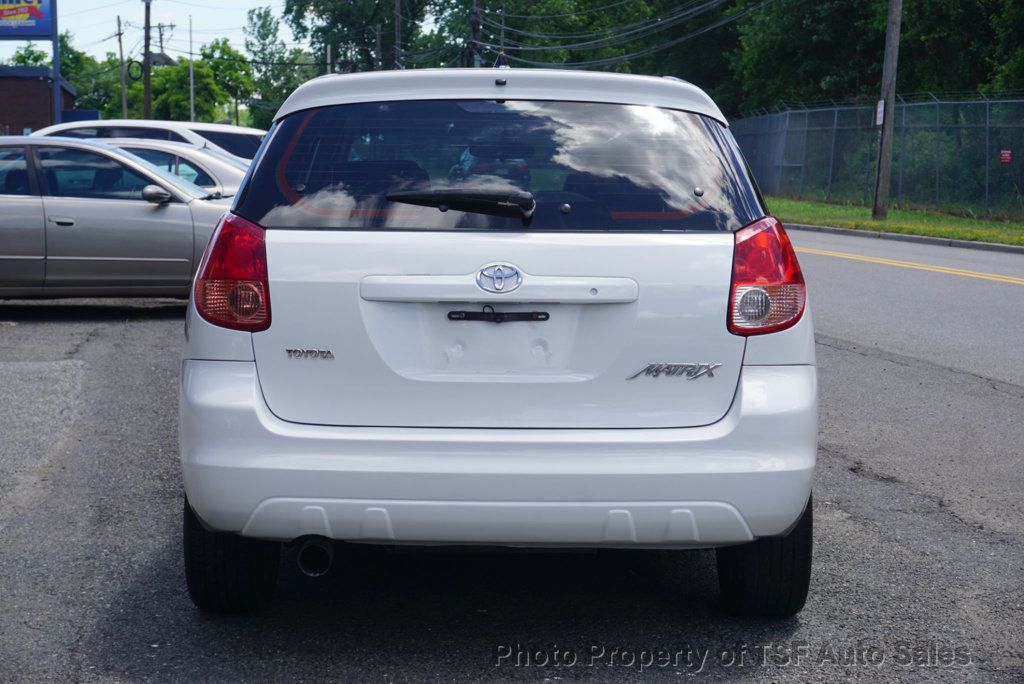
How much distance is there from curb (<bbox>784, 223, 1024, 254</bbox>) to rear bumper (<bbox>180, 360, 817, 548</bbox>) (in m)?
20.6

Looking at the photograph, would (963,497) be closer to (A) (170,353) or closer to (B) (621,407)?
(B) (621,407)

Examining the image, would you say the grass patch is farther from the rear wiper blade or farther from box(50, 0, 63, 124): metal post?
box(50, 0, 63, 124): metal post

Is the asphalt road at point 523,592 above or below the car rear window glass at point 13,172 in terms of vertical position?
below

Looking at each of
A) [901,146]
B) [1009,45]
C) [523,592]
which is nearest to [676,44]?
[1009,45]

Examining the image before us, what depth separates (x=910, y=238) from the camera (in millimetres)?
26016

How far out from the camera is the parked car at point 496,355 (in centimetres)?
367

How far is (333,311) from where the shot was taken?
374 centimetres

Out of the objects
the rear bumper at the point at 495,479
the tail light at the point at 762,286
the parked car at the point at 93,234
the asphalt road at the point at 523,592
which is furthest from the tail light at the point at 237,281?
the parked car at the point at 93,234

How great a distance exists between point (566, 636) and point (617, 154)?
1.42m

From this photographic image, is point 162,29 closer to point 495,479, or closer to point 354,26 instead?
point 354,26

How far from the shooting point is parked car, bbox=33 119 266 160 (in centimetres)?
1961

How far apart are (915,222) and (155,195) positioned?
848 inches

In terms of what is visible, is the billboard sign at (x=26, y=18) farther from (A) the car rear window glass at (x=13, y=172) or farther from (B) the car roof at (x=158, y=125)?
(A) the car rear window glass at (x=13, y=172)

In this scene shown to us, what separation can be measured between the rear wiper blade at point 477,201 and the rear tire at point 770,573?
3.91 feet
